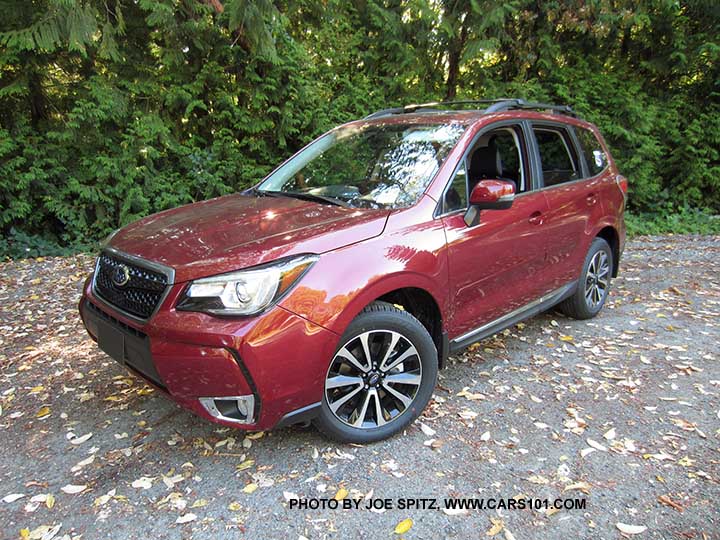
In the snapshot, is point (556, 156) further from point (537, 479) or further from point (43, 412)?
point (43, 412)

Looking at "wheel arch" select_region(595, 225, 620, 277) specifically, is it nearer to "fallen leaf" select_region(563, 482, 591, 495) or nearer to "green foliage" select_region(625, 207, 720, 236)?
"fallen leaf" select_region(563, 482, 591, 495)

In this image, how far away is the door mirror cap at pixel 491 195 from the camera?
2.92 metres

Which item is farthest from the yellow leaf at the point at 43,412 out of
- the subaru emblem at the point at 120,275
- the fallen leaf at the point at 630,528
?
the fallen leaf at the point at 630,528

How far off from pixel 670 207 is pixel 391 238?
29.3ft

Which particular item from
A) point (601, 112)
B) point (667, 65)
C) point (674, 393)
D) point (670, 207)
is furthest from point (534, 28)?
point (674, 393)

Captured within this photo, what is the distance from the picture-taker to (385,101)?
324 inches

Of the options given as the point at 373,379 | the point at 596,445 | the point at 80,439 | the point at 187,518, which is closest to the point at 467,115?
the point at 373,379

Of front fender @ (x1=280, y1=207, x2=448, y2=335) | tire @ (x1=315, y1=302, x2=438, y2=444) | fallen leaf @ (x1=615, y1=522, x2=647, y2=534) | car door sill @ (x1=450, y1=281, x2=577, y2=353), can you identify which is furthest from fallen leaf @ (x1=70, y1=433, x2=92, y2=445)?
fallen leaf @ (x1=615, y1=522, x2=647, y2=534)

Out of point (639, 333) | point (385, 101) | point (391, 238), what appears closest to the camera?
point (391, 238)

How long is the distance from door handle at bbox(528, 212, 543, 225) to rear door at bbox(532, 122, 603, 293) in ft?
0.33

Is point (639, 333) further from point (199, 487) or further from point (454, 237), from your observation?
point (199, 487)

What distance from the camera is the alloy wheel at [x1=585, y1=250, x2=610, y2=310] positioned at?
4391 mm

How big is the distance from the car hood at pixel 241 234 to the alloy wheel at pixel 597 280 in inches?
98.0

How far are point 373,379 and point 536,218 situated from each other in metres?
1.73
